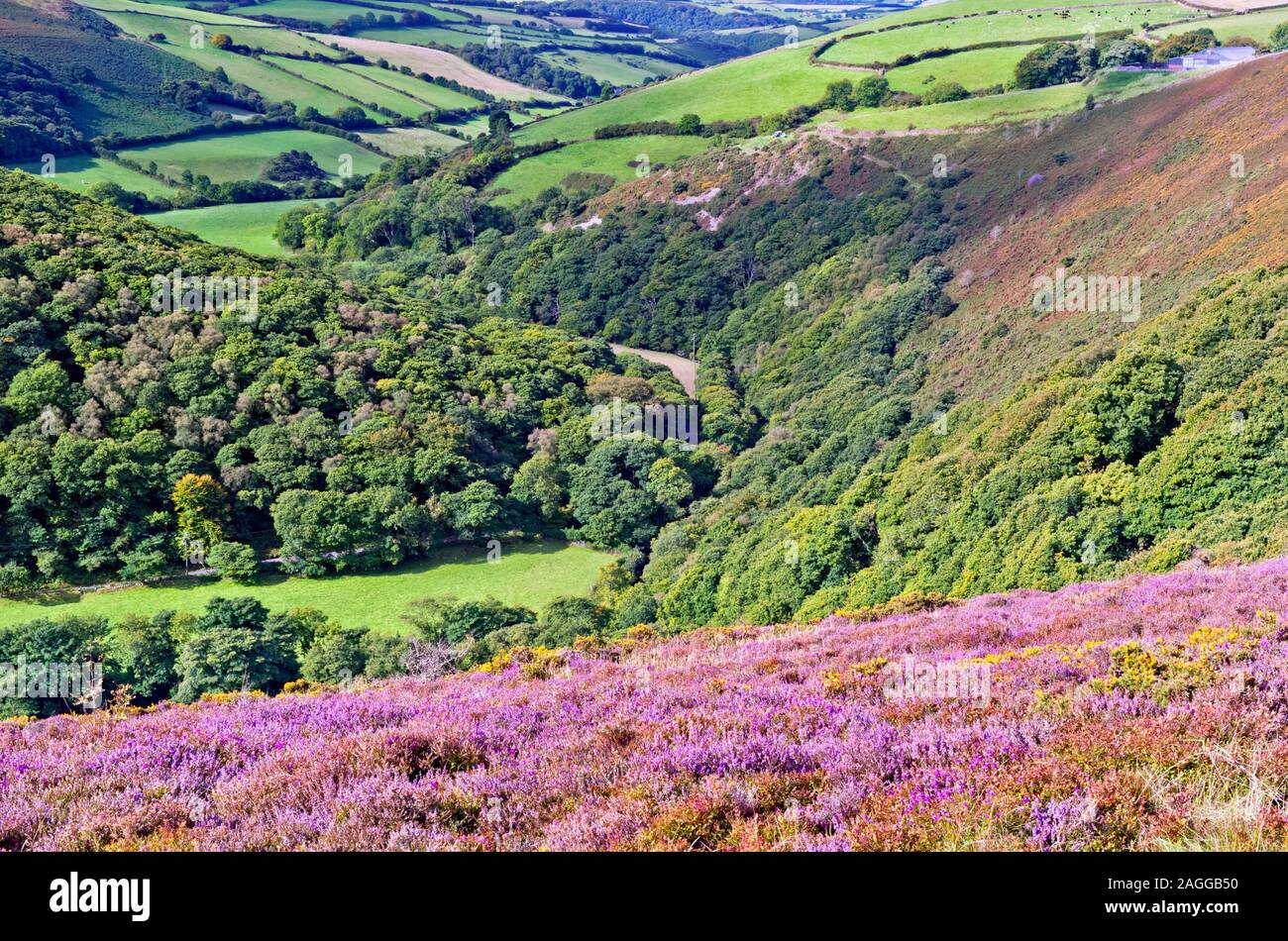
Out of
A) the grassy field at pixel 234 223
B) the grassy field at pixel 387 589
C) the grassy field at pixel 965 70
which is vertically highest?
the grassy field at pixel 965 70

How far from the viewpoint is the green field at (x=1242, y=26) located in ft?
416

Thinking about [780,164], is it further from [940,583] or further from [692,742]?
[692,742]

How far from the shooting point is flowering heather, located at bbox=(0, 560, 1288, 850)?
5906mm

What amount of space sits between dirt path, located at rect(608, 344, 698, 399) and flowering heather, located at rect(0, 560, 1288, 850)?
3630 inches

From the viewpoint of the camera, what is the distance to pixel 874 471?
54594 mm

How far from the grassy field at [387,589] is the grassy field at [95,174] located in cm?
12288

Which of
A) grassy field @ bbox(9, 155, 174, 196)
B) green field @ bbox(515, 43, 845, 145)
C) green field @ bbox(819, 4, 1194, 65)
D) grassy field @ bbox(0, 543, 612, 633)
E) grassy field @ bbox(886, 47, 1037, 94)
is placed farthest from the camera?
green field @ bbox(515, 43, 845, 145)

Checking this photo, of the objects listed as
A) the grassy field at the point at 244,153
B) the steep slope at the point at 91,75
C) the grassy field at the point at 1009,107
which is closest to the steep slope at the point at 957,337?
the grassy field at the point at 1009,107

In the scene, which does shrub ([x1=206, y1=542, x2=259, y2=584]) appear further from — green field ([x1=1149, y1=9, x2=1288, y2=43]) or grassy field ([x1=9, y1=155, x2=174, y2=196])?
green field ([x1=1149, y1=9, x2=1288, y2=43])

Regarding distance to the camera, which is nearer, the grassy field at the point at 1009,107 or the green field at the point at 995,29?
the grassy field at the point at 1009,107

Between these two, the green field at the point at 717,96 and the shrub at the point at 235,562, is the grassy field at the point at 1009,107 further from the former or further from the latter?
the shrub at the point at 235,562

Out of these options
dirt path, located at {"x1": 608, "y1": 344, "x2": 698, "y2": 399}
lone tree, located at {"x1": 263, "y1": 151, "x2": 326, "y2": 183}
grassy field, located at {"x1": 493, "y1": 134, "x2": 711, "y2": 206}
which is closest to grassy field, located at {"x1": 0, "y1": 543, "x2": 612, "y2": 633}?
dirt path, located at {"x1": 608, "y1": 344, "x2": 698, "y2": 399}

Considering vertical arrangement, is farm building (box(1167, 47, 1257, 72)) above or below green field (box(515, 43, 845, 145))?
below
